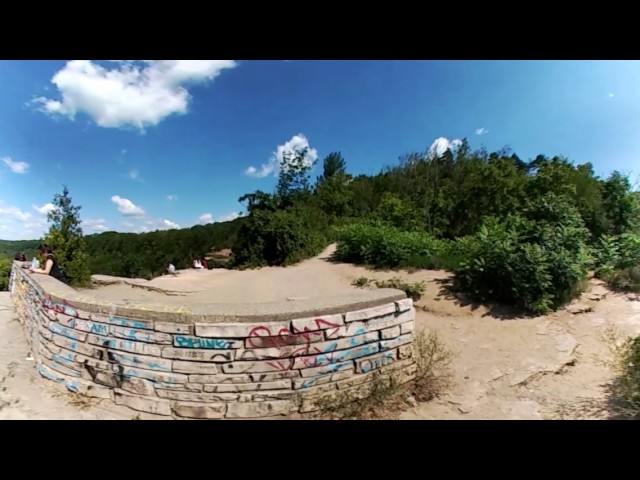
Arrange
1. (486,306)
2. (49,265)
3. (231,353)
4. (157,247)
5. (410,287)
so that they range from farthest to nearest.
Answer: (157,247)
(410,287)
(49,265)
(486,306)
(231,353)

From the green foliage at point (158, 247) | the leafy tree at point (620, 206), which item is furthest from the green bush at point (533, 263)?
the green foliage at point (158, 247)

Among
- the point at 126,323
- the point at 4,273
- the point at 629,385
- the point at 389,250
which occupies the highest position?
the point at 389,250

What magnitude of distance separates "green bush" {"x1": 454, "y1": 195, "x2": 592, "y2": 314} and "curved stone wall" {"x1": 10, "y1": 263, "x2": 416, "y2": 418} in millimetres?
3746

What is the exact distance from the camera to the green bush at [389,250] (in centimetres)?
906

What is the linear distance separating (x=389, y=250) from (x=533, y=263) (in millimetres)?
4239

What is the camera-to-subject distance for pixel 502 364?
423 cm

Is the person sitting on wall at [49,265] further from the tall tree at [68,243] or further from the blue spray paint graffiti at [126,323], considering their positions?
the blue spray paint graffiti at [126,323]

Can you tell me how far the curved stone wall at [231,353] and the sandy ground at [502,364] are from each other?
17.8 inches

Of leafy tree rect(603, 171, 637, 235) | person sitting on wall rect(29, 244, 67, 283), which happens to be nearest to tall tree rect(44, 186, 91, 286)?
person sitting on wall rect(29, 244, 67, 283)

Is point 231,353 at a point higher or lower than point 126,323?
lower

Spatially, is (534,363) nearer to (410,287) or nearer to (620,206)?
(410,287)

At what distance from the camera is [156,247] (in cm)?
3216

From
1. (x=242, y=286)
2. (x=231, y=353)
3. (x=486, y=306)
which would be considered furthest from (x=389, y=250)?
(x=231, y=353)
